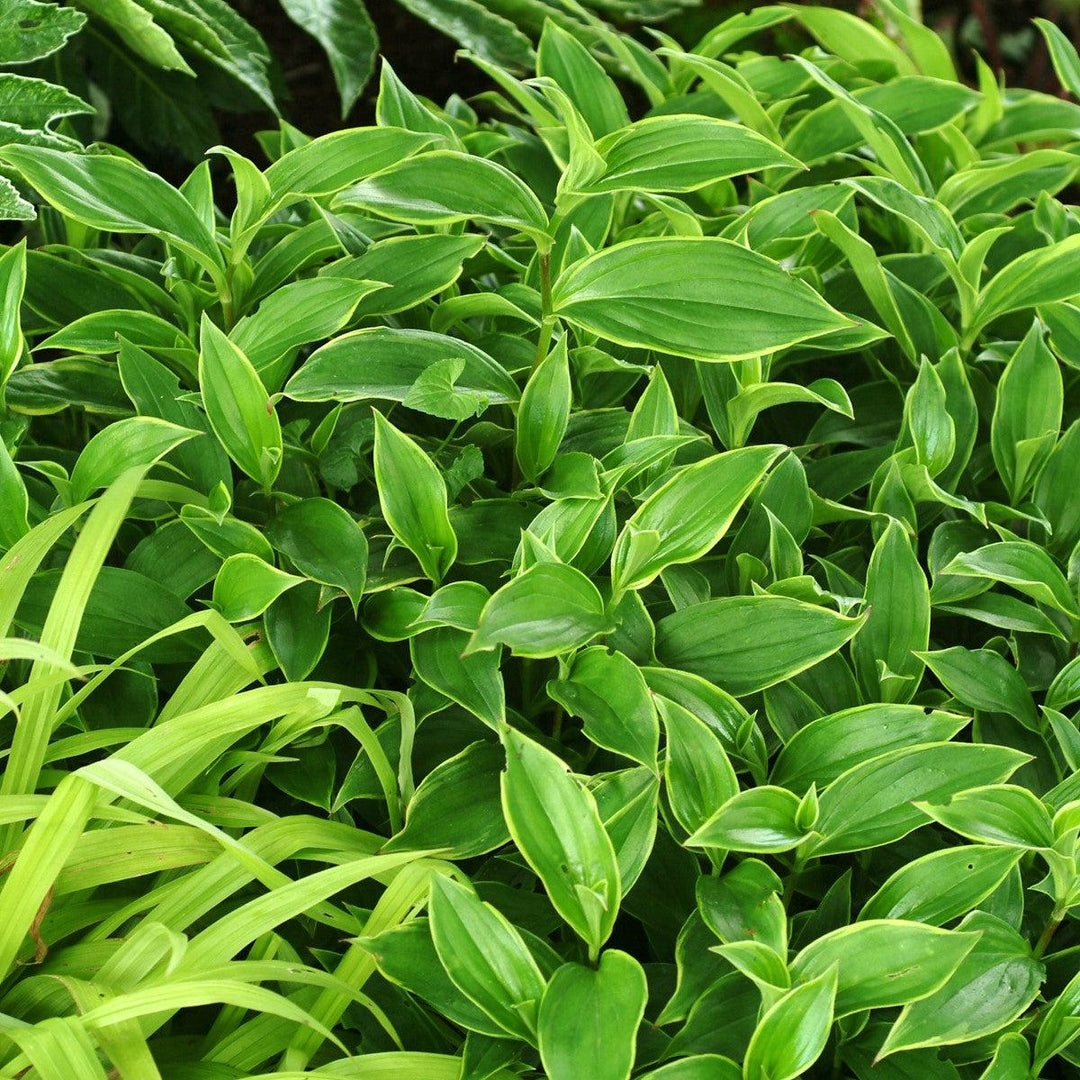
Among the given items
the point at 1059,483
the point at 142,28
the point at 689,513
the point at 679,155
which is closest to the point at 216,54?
the point at 142,28

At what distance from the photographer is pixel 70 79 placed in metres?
1.43

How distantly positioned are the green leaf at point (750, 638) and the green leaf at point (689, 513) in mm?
46

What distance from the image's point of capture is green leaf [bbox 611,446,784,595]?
68 centimetres

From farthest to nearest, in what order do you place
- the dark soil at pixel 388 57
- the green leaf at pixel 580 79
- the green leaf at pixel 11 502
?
1. the dark soil at pixel 388 57
2. the green leaf at pixel 580 79
3. the green leaf at pixel 11 502

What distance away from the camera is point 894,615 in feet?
2.46

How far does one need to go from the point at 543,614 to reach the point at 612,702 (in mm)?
66

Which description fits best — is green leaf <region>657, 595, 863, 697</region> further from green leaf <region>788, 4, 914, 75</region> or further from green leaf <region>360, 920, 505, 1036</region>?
green leaf <region>788, 4, 914, 75</region>

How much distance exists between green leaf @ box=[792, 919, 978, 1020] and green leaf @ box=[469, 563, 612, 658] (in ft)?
0.68

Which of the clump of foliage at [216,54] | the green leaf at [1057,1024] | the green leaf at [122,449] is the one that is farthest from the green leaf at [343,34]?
the green leaf at [1057,1024]

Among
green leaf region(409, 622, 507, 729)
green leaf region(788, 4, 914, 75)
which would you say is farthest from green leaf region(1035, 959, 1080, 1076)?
green leaf region(788, 4, 914, 75)

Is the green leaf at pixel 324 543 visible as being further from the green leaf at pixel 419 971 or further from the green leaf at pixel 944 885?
the green leaf at pixel 944 885

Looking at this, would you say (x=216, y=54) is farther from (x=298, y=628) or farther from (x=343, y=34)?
(x=298, y=628)

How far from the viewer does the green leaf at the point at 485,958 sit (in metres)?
0.58

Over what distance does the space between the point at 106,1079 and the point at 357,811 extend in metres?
0.27
